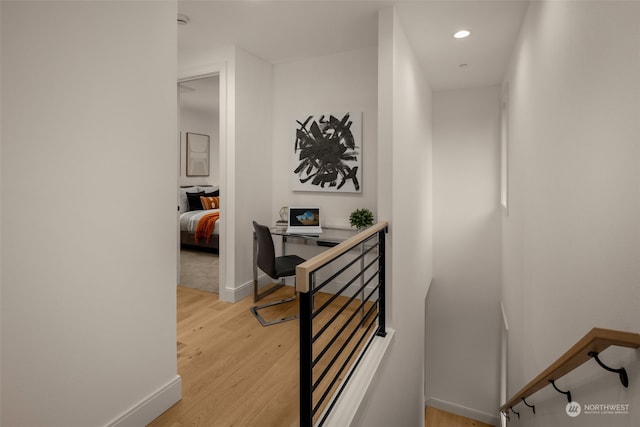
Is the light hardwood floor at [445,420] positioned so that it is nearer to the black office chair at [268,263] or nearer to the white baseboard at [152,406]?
the black office chair at [268,263]

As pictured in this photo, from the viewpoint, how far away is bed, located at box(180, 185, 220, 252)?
5.07 metres

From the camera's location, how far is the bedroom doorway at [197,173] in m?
4.30

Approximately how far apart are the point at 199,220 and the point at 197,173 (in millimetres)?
1607

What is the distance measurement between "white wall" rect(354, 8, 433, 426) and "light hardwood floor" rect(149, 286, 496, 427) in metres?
0.49

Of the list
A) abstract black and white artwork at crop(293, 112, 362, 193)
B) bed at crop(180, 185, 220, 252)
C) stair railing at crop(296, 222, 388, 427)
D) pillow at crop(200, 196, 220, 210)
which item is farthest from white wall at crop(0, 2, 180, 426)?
pillow at crop(200, 196, 220, 210)

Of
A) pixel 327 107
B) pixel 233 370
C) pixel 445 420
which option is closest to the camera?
pixel 233 370

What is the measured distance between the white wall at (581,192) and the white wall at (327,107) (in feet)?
4.52

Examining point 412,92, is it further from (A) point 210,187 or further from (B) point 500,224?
(A) point 210,187

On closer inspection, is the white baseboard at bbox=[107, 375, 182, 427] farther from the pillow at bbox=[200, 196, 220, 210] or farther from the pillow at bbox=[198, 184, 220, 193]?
the pillow at bbox=[198, 184, 220, 193]

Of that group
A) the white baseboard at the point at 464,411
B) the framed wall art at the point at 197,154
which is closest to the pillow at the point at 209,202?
the framed wall art at the point at 197,154

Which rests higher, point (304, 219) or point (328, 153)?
point (328, 153)

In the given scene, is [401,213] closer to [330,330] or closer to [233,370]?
[330,330]

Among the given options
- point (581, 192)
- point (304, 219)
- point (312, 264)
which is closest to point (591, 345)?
point (581, 192)

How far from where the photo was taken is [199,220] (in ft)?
16.8
